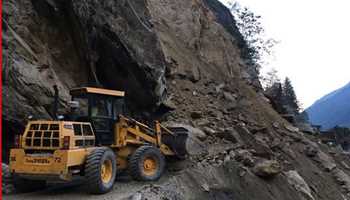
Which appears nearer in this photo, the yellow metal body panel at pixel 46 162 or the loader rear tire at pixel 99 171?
the yellow metal body panel at pixel 46 162

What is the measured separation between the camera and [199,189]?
441 inches

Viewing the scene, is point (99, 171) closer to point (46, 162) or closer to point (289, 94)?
point (46, 162)

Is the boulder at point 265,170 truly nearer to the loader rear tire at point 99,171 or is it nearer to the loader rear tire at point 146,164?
the loader rear tire at point 146,164

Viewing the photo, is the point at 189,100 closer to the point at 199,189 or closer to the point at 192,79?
the point at 192,79

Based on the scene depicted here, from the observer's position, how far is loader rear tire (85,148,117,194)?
8.85 metres

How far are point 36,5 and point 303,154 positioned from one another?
1449 centimetres

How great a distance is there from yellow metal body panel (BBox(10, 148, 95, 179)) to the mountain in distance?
10745cm

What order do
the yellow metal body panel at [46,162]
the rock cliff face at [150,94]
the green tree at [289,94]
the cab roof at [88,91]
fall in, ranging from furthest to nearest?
the green tree at [289,94]
the rock cliff face at [150,94]
the cab roof at [88,91]
the yellow metal body panel at [46,162]

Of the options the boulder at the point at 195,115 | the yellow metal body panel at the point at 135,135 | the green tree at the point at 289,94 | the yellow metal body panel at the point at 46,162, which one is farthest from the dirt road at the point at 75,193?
the green tree at the point at 289,94

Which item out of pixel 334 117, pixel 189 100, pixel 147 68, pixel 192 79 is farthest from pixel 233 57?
pixel 334 117

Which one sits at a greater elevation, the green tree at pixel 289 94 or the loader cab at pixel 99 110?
the green tree at pixel 289 94

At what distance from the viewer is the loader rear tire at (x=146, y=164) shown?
34.6 ft

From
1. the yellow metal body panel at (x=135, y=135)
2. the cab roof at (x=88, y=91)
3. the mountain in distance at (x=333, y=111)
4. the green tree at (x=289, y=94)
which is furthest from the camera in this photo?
the mountain in distance at (x=333, y=111)

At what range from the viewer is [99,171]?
8.93 metres
